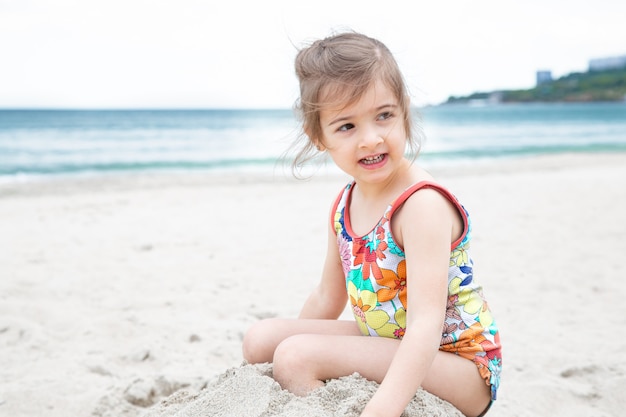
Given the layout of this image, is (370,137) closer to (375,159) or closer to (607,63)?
(375,159)

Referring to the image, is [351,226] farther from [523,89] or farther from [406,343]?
[523,89]

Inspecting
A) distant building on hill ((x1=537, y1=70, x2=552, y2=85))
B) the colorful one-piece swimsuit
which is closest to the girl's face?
the colorful one-piece swimsuit

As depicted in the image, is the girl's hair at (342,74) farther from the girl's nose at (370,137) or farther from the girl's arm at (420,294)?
the girl's arm at (420,294)

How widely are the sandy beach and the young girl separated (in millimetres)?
90

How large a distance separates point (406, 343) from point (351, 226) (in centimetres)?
52

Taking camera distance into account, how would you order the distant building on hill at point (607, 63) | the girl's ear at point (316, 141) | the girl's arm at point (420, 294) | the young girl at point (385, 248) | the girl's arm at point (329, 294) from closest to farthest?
the girl's arm at point (420, 294), the young girl at point (385, 248), the girl's ear at point (316, 141), the girl's arm at point (329, 294), the distant building on hill at point (607, 63)

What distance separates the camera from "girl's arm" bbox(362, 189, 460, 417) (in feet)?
5.10

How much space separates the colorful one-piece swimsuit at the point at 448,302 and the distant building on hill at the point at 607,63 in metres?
78.2

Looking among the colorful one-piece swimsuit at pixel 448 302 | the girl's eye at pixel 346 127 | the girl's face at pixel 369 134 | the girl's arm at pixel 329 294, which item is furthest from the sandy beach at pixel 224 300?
the girl's eye at pixel 346 127

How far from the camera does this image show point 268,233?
5.66 meters

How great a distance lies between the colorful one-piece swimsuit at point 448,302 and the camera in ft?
5.88

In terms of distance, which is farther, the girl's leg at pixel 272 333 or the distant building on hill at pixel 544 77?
the distant building on hill at pixel 544 77

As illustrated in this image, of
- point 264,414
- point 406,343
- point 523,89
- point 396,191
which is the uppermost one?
point 396,191

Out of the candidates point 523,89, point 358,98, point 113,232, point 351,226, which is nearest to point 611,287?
point 351,226
